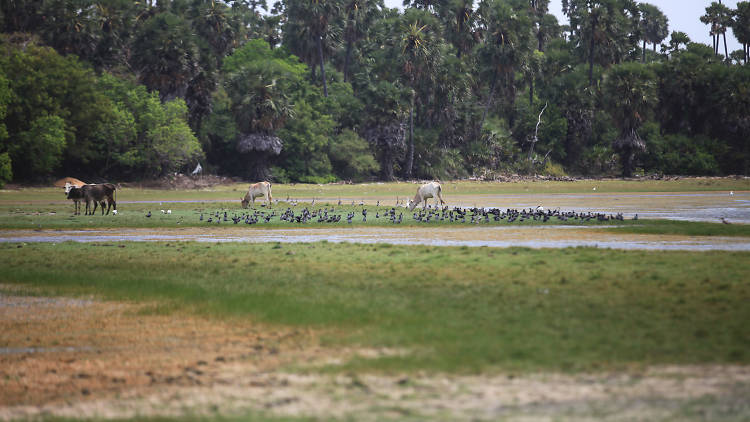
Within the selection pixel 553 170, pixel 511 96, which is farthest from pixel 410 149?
pixel 511 96

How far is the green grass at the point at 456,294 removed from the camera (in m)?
10.9

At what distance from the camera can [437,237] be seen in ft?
90.2

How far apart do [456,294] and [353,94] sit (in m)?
81.9

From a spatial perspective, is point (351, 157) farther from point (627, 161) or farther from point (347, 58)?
point (627, 161)

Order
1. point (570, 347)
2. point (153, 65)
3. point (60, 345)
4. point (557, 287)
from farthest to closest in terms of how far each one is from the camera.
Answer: point (153, 65) → point (557, 287) → point (60, 345) → point (570, 347)

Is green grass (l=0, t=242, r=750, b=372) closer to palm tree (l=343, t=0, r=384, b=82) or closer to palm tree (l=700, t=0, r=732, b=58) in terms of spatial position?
palm tree (l=343, t=0, r=384, b=82)

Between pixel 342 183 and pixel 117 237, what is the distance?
167ft

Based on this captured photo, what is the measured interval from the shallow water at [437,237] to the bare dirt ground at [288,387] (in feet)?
44.3

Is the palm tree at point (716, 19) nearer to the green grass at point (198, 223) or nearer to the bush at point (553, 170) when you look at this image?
the bush at point (553, 170)

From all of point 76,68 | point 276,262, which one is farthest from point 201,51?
point 276,262

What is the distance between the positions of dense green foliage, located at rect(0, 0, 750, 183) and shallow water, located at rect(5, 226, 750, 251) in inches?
1258

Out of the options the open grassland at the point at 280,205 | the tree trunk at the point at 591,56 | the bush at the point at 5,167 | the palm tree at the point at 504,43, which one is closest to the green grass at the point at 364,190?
the open grassland at the point at 280,205

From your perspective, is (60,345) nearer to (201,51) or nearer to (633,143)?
(201,51)

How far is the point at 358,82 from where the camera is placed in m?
92.5
